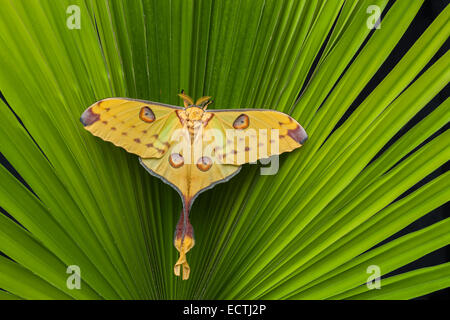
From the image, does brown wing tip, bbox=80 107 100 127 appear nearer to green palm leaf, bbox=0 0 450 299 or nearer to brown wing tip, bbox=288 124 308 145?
green palm leaf, bbox=0 0 450 299

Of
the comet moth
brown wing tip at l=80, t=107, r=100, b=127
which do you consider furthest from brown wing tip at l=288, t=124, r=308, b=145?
brown wing tip at l=80, t=107, r=100, b=127

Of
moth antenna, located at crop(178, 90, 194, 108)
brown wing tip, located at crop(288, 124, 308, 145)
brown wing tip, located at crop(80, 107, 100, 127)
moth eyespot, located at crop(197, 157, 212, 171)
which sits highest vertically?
moth antenna, located at crop(178, 90, 194, 108)

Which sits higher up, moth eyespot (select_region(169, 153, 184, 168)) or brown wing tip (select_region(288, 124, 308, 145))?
brown wing tip (select_region(288, 124, 308, 145))

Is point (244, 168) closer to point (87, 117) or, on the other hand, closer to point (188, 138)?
point (188, 138)

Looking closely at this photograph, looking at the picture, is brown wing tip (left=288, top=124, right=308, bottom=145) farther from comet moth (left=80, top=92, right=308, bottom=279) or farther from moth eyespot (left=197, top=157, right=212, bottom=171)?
moth eyespot (left=197, top=157, right=212, bottom=171)

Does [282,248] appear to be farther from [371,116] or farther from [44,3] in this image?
[44,3]
